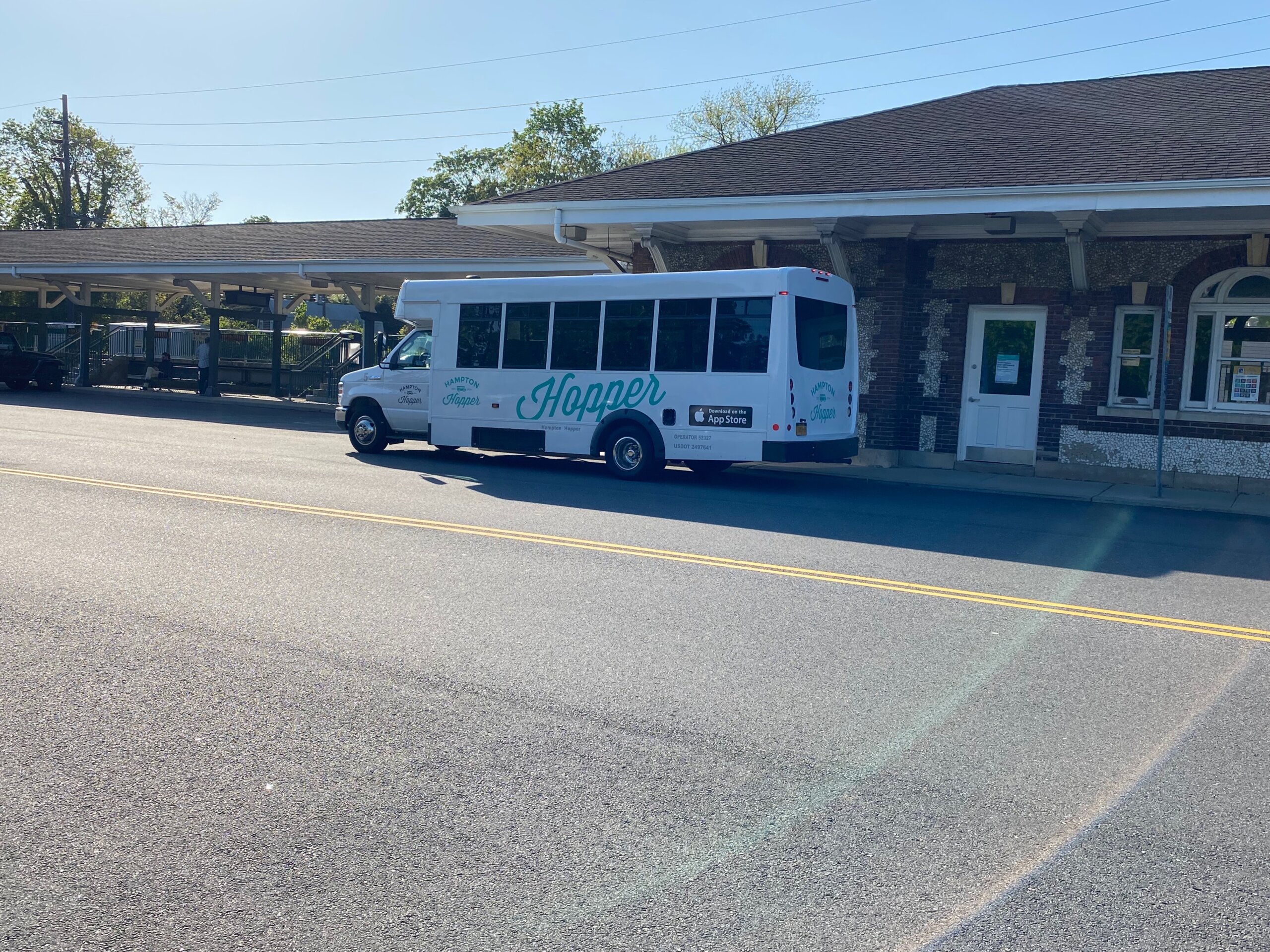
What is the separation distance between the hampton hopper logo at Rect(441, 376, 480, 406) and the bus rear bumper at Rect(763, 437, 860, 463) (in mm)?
4633

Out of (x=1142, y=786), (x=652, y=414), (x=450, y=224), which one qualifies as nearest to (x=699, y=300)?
(x=652, y=414)

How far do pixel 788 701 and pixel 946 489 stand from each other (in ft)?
34.0

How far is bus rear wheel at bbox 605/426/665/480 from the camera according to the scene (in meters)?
14.6

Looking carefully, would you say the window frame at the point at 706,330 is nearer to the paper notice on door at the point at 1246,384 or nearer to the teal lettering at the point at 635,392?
the teal lettering at the point at 635,392

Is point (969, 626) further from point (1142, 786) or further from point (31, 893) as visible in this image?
point (31, 893)

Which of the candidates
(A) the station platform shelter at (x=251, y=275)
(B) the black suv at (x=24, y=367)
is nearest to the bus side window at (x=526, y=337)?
(A) the station platform shelter at (x=251, y=275)

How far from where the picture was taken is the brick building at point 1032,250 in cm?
1540

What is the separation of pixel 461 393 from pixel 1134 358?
9899 mm

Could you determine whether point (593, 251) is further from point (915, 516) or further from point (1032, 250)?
point (915, 516)

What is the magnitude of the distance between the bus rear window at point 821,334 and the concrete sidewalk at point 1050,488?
222 cm

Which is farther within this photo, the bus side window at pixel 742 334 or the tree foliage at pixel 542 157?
the tree foliage at pixel 542 157

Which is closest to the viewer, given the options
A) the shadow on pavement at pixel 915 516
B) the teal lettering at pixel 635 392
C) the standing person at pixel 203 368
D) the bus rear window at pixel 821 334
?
the shadow on pavement at pixel 915 516

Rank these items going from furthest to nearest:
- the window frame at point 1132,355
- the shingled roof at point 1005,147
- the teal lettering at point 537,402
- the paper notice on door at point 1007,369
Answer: the paper notice on door at point 1007,369 → the window frame at point 1132,355 → the teal lettering at point 537,402 → the shingled roof at point 1005,147

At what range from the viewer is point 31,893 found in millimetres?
3451
